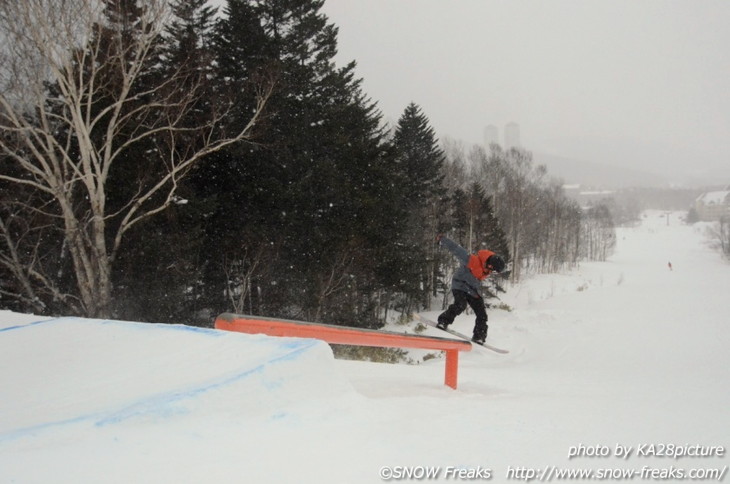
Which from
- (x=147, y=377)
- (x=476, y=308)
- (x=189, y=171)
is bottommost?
(x=476, y=308)

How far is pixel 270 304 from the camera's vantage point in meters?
19.0

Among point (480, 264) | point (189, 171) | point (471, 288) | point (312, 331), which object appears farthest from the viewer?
point (189, 171)

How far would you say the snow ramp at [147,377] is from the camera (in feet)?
7.39

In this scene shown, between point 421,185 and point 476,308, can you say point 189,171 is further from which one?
point 421,185

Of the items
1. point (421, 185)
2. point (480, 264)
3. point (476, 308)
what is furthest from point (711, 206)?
point (480, 264)

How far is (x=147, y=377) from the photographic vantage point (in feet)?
8.93

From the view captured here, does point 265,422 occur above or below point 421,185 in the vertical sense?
below

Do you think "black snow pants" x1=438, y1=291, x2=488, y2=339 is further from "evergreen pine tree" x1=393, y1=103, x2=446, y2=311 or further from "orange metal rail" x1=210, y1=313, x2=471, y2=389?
"evergreen pine tree" x1=393, y1=103, x2=446, y2=311

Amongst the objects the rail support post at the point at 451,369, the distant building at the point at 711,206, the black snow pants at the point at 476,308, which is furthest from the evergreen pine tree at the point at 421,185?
the distant building at the point at 711,206

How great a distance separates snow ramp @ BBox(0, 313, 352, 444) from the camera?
225 cm

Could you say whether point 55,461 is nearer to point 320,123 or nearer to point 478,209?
point 320,123

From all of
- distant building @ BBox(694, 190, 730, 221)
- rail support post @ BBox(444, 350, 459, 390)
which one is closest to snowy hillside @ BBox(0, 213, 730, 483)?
rail support post @ BBox(444, 350, 459, 390)

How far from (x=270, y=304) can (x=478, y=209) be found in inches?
784

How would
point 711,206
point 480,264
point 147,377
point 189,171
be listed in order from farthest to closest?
point 711,206 < point 189,171 < point 480,264 < point 147,377
